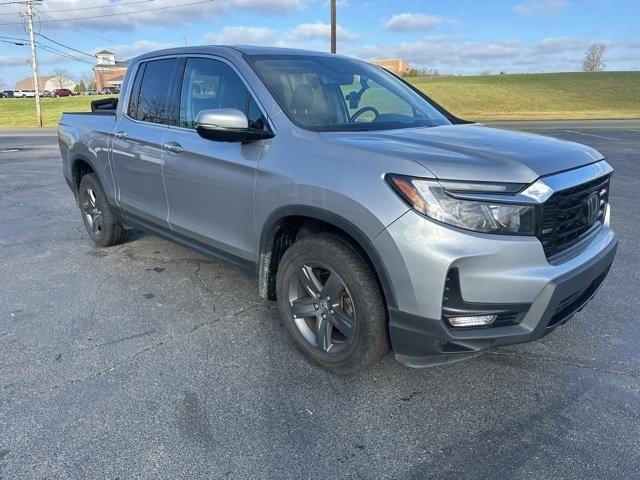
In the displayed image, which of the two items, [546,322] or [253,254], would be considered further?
[253,254]

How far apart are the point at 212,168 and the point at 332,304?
1276 mm

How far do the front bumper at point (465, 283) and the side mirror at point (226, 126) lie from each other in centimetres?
115

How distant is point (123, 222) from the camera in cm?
506

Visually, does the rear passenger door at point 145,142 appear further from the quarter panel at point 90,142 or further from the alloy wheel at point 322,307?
the alloy wheel at point 322,307

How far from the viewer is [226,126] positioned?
304cm

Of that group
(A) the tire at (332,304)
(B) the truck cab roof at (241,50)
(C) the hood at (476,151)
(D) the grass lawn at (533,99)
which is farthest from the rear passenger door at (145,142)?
(D) the grass lawn at (533,99)

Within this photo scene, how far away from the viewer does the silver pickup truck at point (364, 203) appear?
2.41 metres

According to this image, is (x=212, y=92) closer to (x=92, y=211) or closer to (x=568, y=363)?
(x=92, y=211)

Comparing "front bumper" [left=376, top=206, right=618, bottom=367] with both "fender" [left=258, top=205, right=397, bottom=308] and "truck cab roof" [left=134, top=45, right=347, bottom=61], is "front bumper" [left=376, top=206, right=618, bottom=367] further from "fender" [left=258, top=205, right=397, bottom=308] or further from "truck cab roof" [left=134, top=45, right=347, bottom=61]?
"truck cab roof" [left=134, top=45, right=347, bottom=61]

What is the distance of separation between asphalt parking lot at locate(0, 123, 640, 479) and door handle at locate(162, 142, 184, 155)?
1201mm

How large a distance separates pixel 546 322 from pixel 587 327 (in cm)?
147

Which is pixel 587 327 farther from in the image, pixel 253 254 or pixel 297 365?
pixel 253 254

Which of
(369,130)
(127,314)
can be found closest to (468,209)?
(369,130)

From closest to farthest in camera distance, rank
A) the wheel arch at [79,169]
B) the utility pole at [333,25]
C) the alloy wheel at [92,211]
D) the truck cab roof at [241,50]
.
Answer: the truck cab roof at [241,50] < the wheel arch at [79,169] < the alloy wheel at [92,211] < the utility pole at [333,25]
